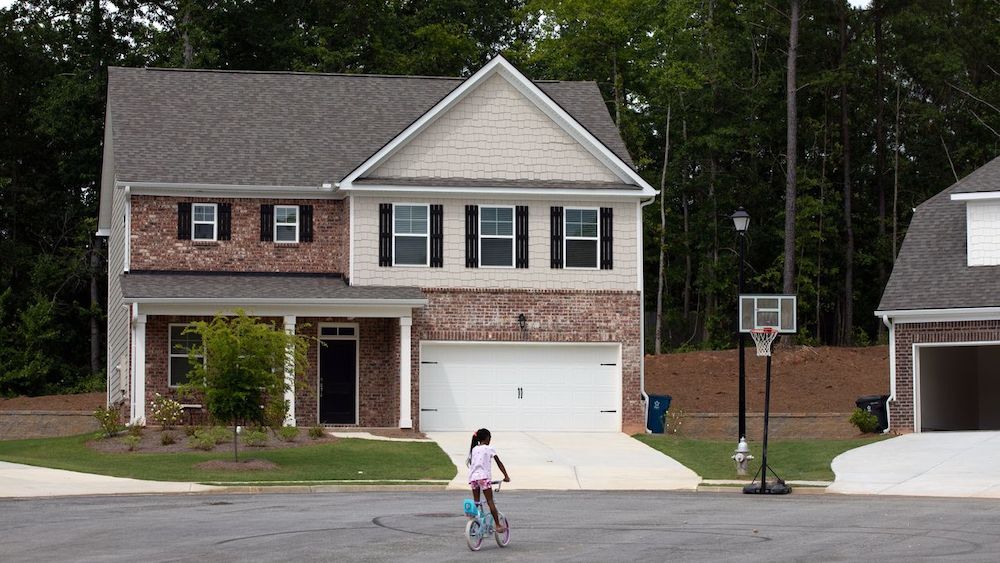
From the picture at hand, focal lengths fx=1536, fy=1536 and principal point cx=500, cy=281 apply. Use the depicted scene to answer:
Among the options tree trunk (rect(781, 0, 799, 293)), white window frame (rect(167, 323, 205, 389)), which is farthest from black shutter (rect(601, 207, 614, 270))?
tree trunk (rect(781, 0, 799, 293))

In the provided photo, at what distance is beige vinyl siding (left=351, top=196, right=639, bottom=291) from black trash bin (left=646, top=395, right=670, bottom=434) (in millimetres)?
2818

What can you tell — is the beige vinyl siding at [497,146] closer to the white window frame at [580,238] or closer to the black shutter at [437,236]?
the white window frame at [580,238]

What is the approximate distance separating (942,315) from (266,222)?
643 inches

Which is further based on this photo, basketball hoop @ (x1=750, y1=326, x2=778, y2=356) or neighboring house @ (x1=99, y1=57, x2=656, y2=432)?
neighboring house @ (x1=99, y1=57, x2=656, y2=432)

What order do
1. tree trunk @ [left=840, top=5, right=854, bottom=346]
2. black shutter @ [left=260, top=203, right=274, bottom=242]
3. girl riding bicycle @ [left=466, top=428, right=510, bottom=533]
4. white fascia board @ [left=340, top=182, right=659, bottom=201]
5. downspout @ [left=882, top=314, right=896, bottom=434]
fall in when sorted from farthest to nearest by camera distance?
tree trunk @ [left=840, top=5, right=854, bottom=346] → black shutter @ [left=260, top=203, right=274, bottom=242] → white fascia board @ [left=340, top=182, right=659, bottom=201] → downspout @ [left=882, top=314, right=896, bottom=434] → girl riding bicycle @ [left=466, top=428, right=510, bottom=533]

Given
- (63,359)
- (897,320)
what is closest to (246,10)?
(63,359)

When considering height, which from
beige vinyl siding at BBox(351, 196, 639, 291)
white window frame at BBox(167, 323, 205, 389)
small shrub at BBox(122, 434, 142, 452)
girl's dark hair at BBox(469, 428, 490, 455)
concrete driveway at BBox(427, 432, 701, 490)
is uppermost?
beige vinyl siding at BBox(351, 196, 639, 291)

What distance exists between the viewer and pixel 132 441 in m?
32.4

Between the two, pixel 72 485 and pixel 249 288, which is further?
pixel 249 288

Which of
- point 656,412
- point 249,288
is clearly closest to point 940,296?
point 656,412

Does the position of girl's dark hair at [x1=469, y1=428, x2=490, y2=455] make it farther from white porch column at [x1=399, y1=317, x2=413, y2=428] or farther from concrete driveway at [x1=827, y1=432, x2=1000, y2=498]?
white porch column at [x1=399, y1=317, x2=413, y2=428]

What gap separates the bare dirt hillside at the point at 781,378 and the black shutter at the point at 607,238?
23.3 feet

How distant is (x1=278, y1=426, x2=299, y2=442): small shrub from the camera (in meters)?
32.4

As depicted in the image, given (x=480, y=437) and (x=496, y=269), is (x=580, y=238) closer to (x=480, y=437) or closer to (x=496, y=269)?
(x=496, y=269)
